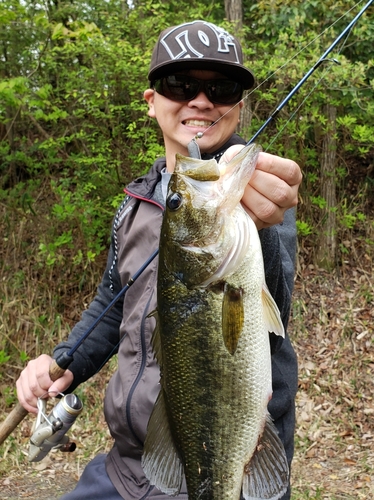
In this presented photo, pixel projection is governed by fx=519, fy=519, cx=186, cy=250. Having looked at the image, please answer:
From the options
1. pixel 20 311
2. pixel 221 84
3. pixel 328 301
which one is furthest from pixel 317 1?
pixel 20 311

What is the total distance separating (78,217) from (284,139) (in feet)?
9.20

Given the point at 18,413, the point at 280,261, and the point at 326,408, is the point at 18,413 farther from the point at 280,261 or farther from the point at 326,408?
the point at 326,408

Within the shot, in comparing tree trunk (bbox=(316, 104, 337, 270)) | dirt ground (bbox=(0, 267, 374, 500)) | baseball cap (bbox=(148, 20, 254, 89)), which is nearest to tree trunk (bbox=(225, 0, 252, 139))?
tree trunk (bbox=(316, 104, 337, 270))

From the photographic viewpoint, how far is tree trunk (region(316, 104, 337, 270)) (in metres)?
6.88

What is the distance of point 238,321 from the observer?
1443 millimetres

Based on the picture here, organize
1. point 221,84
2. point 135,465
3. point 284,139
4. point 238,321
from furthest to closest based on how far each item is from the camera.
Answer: point 284,139 → point 221,84 → point 135,465 → point 238,321

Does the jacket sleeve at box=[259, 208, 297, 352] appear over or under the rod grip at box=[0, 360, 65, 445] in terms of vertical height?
over

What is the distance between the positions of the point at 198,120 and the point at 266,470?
4.88 feet

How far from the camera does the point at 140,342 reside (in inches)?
84.2

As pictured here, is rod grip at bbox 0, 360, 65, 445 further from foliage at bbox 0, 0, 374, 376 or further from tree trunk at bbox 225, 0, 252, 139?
tree trunk at bbox 225, 0, 252, 139

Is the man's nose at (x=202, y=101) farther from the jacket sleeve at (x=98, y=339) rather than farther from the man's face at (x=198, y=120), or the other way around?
the jacket sleeve at (x=98, y=339)

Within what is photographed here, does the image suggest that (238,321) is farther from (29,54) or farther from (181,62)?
(29,54)

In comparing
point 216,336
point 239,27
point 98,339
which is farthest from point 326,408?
point 239,27

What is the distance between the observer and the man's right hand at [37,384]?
8.16 ft
